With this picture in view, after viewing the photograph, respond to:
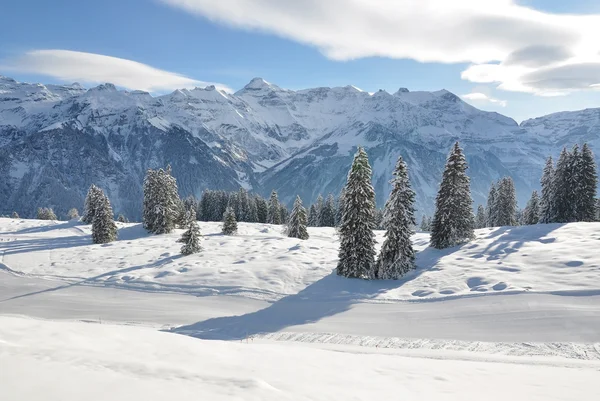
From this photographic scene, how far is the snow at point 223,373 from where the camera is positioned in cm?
566

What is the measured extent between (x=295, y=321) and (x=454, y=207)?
19532 millimetres

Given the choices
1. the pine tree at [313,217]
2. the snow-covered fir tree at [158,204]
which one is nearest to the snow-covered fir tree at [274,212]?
the pine tree at [313,217]

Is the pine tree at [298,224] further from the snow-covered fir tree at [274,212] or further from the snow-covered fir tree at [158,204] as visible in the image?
the snow-covered fir tree at [274,212]

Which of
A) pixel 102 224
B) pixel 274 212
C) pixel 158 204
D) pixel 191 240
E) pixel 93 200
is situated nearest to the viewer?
pixel 191 240

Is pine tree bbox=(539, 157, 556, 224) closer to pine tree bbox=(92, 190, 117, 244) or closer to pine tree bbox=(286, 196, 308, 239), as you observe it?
pine tree bbox=(286, 196, 308, 239)

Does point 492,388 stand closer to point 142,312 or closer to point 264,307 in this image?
point 264,307

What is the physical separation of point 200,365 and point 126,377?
167 centimetres

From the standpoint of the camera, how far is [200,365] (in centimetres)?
735

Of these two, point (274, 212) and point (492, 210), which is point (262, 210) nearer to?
point (274, 212)

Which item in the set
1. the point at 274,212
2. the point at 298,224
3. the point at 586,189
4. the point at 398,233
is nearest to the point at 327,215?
the point at 274,212

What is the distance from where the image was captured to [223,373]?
6867mm

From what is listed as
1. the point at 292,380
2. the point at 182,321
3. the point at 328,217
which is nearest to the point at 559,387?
the point at 292,380

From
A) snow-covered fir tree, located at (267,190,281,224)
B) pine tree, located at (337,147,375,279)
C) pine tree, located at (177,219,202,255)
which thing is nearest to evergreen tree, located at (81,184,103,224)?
pine tree, located at (177,219,202,255)

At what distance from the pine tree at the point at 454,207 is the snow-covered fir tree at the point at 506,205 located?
97.9ft
